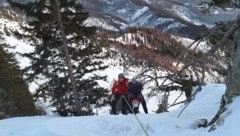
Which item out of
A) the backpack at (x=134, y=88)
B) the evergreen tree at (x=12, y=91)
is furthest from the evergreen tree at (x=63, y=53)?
the backpack at (x=134, y=88)

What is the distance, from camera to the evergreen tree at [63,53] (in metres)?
23.4

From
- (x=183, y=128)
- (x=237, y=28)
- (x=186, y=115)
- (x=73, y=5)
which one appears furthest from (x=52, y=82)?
(x=237, y=28)

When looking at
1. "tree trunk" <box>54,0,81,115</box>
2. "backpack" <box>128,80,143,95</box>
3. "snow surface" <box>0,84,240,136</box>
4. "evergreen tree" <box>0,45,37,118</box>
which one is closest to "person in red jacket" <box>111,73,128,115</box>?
"backpack" <box>128,80,143,95</box>

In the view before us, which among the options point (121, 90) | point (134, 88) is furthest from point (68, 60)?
point (134, 88)

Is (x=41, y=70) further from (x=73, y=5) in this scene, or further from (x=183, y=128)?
(x=183, y=128)

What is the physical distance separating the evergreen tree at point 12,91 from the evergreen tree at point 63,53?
627 cm

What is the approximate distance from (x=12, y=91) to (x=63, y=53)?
11967mm

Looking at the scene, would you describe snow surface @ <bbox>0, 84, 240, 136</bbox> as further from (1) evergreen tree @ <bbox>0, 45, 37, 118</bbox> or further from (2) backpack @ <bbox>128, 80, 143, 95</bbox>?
(1) evergreen tree @ <bbox>0, 45, 37, 118</bbox>

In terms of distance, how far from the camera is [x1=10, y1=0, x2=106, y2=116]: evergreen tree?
76.8 ft

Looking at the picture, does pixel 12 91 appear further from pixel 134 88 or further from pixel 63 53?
pixel 134 88

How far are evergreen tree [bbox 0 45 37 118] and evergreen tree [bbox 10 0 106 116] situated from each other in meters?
6.27

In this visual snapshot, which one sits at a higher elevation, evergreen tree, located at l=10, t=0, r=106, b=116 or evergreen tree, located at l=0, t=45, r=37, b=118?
evergreen tree, located at l=10, t=0, r=106, b=116

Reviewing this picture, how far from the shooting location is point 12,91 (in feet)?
116

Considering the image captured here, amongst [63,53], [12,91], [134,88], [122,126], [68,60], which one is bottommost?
[12,91]
